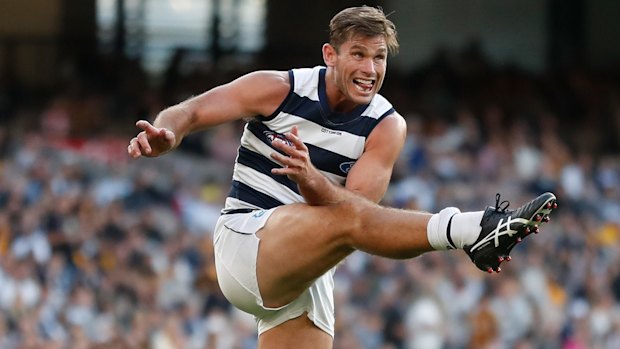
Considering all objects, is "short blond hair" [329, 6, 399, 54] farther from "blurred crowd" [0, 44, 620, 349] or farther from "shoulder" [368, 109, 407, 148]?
"blurred crowd" [0, 44, 620, 349]

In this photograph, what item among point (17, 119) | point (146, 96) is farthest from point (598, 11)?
point (17, 119)

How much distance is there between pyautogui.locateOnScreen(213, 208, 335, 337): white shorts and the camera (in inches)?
261

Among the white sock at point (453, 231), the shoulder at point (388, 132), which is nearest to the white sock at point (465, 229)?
the white sock at point (453, 231)

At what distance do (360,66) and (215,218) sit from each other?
27.7 ft

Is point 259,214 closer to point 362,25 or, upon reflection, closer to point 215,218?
point 362,25

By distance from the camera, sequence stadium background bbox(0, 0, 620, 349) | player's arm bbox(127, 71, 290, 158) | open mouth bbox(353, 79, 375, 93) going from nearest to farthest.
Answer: player's arm bbox(127, 71, 290, 158), open mouth bbox(353, 79, 375, 93), stadium background bbox(0, 0, 620, 349)

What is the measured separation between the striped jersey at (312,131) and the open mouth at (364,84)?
197mm

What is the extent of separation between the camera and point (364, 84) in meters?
6.51

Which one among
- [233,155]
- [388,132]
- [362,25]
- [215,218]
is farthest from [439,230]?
[233,155]

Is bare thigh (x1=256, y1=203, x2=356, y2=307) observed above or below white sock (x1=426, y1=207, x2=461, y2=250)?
below

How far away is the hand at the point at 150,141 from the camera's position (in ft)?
19.5

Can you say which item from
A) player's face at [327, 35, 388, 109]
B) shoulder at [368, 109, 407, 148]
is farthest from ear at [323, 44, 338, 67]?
shoulder at [368, 109, 407, 148]

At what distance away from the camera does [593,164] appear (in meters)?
16.8

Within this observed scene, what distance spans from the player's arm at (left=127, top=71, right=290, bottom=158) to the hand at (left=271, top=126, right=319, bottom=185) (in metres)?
0.54
